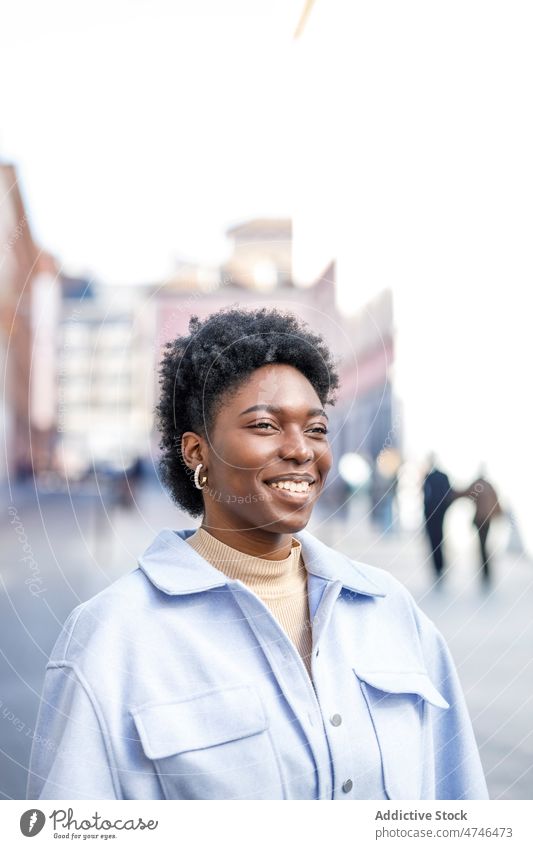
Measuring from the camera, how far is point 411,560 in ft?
8.02

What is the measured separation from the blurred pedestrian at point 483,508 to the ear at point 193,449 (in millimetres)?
791

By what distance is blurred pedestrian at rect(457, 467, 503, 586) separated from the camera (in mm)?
1978

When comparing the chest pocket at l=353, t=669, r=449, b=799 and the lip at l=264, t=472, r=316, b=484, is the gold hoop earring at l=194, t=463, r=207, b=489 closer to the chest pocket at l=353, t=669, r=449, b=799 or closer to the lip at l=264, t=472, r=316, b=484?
the lip at l=264, t=472, r=316, b=484

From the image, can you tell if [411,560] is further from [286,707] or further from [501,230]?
[286,707]

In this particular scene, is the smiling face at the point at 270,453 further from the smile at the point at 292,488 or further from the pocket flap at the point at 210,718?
the pocket flap at the point at 210,718

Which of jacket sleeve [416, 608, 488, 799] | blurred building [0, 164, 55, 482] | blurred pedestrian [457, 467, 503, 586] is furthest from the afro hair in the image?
blurred pedestrian [457, 467, 503, 586]

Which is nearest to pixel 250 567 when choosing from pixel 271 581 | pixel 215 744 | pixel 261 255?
pixel 271 581

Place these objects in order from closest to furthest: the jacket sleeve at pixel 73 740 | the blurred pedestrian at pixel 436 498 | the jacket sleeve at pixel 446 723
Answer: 1. the jacket sleeve at pixel 73 740
2. the jacket sleeve at pixel 446 723
3. the blurred pedestrian at pixel 436 498

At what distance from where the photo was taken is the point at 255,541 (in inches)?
49.3

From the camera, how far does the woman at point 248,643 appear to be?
1.14 m

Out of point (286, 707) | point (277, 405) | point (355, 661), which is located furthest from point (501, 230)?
point (286, 707)
